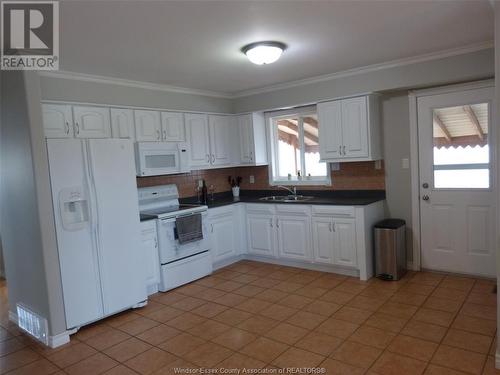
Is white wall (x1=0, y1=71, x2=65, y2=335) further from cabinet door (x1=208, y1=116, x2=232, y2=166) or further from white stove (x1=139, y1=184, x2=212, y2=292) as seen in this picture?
cabinet door (x1=208, y1=116, x2=232, y2=166)

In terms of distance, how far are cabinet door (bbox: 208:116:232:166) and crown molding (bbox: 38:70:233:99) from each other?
0.34 metres

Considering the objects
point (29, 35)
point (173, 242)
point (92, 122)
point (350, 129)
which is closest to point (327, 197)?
point (350, 129)

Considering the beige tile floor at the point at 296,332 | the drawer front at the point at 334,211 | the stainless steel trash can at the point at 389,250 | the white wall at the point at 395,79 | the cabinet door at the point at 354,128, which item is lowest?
the beige tile floor at the point at 296,332

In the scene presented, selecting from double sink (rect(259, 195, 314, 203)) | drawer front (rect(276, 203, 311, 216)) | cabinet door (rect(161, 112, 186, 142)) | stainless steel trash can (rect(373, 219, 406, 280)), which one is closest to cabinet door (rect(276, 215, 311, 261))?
drawer front (rect(276, 203, 311, 216))

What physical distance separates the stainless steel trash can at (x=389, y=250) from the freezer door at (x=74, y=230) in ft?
9.49

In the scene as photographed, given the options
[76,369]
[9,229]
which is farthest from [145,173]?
[76,369]

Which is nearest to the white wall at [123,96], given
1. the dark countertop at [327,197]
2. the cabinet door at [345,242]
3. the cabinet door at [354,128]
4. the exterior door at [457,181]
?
the dark countertop at [327,197]

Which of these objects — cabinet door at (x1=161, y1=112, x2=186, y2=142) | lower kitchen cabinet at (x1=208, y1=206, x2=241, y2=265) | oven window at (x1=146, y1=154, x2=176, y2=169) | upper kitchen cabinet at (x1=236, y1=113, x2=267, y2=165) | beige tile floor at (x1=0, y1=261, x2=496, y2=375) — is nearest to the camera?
beige tile floor at (x1=0, y1=261, x2=496, y2=375)

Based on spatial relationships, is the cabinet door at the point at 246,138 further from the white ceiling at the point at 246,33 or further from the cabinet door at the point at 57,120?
the cabinet door at the point at 57,120

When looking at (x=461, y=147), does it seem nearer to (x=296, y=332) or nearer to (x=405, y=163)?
(x=405, y=163)

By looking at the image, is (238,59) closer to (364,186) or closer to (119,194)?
(119,194)

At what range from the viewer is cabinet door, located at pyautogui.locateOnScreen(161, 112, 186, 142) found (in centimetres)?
452

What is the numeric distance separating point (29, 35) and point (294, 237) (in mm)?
3373

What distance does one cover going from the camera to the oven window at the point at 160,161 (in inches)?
167
